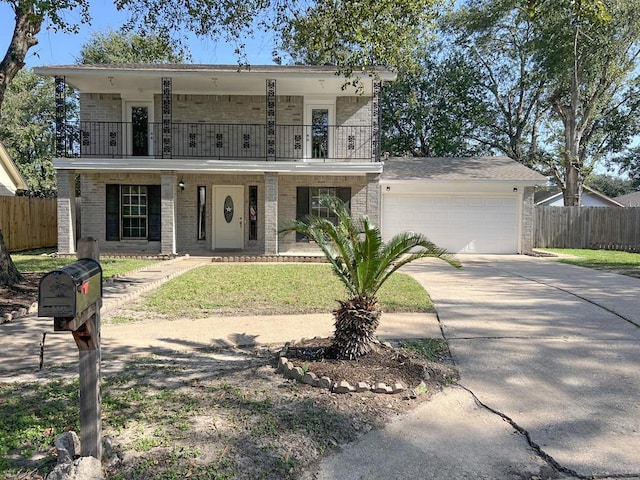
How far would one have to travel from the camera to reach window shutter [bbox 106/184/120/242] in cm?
1733

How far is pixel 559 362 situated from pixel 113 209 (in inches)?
618

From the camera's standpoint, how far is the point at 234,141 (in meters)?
17.5

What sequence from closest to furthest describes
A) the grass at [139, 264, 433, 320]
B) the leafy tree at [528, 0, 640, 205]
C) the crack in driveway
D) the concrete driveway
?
the concrete driveway → the crack in driveway → the grass at [139, 264, 433, 320] → the leafy tree at [528, 0, 640, 205]

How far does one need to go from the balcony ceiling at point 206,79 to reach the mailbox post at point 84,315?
42.0ft

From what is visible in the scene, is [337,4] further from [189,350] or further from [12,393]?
[12,393]

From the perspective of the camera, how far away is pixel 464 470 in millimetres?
3104

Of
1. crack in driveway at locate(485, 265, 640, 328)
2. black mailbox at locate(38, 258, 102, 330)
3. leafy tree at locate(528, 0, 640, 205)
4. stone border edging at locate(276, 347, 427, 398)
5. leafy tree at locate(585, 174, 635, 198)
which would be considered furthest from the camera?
leafy tree at locate(585, 174, 635, 198)

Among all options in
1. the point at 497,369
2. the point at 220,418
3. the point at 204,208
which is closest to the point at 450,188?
the point at 204,208

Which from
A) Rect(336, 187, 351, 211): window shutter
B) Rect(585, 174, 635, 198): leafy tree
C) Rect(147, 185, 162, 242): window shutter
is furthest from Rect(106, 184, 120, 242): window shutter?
Rect(585, 174, 635, 198): leafy tree

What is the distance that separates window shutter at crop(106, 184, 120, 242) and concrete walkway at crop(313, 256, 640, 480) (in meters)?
12.9

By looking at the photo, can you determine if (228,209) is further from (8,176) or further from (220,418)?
(220,418)

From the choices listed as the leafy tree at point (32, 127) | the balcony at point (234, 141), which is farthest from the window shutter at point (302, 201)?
the leafy tree at point (32, 127)

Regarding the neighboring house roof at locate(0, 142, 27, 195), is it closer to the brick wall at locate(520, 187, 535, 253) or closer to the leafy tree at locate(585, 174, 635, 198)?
the brick wall at locate(520, 187, 535, 253)

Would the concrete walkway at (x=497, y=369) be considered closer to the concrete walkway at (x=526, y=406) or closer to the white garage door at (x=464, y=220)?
the concrete walkway at (x=526, y=406)
